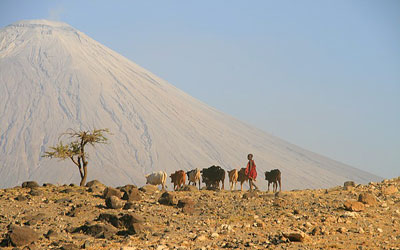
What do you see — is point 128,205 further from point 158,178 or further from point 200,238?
point 158,178

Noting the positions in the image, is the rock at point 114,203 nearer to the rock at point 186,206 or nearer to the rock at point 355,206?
the rock at point 186,206

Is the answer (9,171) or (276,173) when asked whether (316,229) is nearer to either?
(276,173)

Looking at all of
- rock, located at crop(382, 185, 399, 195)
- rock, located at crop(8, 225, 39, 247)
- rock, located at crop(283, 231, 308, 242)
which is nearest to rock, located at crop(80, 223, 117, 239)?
rock, located at crop(8, 225, 39, 247)

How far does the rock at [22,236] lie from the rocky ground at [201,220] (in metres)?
0.02

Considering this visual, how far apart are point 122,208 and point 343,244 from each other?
9.01 meters

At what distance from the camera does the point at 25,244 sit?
554 inches

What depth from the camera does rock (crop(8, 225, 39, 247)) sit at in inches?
555

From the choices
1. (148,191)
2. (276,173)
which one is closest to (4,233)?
(148,191)

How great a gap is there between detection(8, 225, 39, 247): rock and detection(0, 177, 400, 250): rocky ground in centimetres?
2

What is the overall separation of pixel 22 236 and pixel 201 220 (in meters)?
5.19

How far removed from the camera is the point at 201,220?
1678 centimetres

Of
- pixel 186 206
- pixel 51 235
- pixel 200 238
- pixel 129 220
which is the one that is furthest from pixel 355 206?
pixel 51 235

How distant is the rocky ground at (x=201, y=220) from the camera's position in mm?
12930

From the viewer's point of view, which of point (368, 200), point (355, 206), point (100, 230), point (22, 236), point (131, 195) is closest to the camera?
point (22, 236)
